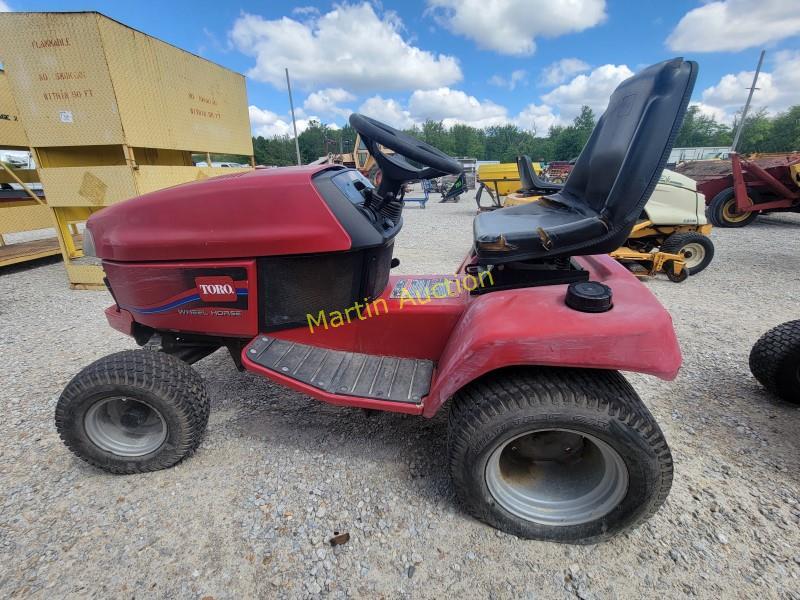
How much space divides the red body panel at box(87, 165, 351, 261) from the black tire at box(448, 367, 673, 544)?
865 mm

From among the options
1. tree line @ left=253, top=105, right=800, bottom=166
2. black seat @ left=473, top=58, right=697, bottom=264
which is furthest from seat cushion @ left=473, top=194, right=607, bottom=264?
tree line @ left=253, top=105, right=800, bottom=166

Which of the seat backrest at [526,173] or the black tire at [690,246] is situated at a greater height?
the seat backrest at [526,173]

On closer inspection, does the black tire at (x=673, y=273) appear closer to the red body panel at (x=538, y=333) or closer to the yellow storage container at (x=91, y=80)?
the red body panel at (x=538, y=333)

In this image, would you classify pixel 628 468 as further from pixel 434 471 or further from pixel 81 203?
pixel 81 203

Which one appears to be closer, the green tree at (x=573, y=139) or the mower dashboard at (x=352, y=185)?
the mower dashboard at (x=352, y=185)

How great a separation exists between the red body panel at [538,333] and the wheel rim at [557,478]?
11.8 inches

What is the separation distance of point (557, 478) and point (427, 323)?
33.5 inches

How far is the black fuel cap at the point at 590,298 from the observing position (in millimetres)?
1312

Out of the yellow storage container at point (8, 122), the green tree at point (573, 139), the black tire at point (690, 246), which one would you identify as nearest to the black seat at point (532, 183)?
the black tire at point (690, 246)

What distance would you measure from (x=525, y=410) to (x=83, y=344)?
11.7ft

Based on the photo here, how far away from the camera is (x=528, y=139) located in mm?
67312

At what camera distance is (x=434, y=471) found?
5.97 ft

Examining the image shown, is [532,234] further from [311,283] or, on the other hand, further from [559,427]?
[311,283]

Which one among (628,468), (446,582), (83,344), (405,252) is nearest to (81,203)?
(83,344)
